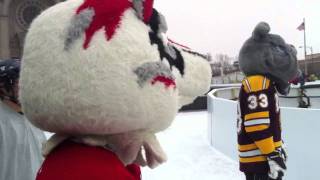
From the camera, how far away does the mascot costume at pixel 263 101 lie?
2459mm

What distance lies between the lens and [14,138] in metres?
2.35

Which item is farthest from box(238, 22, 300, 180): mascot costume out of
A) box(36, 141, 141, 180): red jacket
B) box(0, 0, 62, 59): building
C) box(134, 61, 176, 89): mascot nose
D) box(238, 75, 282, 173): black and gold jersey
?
box(0, 0, 62, 59): building

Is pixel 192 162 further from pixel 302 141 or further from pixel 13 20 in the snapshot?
pixel 13 20

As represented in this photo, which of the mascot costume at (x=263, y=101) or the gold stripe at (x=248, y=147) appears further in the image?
the gold stripe at (x=248, y=147)

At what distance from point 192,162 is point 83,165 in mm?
5482

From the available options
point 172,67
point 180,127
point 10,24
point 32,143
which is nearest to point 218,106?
point 180,127

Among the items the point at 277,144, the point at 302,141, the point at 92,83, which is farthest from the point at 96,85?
the point at 302,141

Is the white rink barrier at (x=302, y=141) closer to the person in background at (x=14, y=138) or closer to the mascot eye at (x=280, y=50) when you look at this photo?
the mascot eye at (x=280, y=50)

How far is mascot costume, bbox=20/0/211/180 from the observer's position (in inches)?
43.1

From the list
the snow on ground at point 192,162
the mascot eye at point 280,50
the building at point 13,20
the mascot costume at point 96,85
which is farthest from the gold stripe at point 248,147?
the building at point 13,20

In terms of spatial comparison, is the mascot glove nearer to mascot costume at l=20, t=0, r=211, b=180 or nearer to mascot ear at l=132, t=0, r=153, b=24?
mascot costume at l=20, t=0, r=211, b=180

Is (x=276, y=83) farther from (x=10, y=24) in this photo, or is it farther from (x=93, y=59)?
(x=10, y=24)

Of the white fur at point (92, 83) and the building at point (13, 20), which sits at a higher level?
the building at point (13, 20)

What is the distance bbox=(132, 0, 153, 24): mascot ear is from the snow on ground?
344cm
